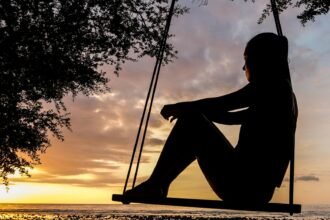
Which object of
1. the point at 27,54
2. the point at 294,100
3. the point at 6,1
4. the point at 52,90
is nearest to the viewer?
the point at 294,100

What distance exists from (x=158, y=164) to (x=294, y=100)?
1.32 meters

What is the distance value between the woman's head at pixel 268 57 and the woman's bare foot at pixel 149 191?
51.1 inches

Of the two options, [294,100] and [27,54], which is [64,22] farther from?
[294,100]

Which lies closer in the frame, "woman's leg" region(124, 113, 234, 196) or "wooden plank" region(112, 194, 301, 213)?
"wooden plank" region(112, 194, 301, 213)

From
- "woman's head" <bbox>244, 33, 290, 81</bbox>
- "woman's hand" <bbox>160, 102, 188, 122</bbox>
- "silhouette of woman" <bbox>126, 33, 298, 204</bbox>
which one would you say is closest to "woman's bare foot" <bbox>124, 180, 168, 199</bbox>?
"silhouette of woman" <bbox>126, 33, 298, 204</bbox>

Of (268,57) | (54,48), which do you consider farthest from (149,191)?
(54,48)

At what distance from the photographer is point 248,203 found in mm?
3814

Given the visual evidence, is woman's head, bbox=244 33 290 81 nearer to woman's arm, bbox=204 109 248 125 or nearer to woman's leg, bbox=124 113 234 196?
woman's arm, bbox=204 109 248 125

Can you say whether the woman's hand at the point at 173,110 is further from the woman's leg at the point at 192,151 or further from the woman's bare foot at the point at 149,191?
the woman's bare foot at the point at 149,191

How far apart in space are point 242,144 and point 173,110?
0.68 m

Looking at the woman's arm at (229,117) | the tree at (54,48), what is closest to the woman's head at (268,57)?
the woman's arm at (229,117)

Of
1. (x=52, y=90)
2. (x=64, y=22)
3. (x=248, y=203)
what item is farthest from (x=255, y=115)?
(x=52, y=90)

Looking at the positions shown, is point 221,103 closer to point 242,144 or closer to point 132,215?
point 242,144

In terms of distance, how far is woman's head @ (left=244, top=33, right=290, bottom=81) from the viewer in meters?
4.03
